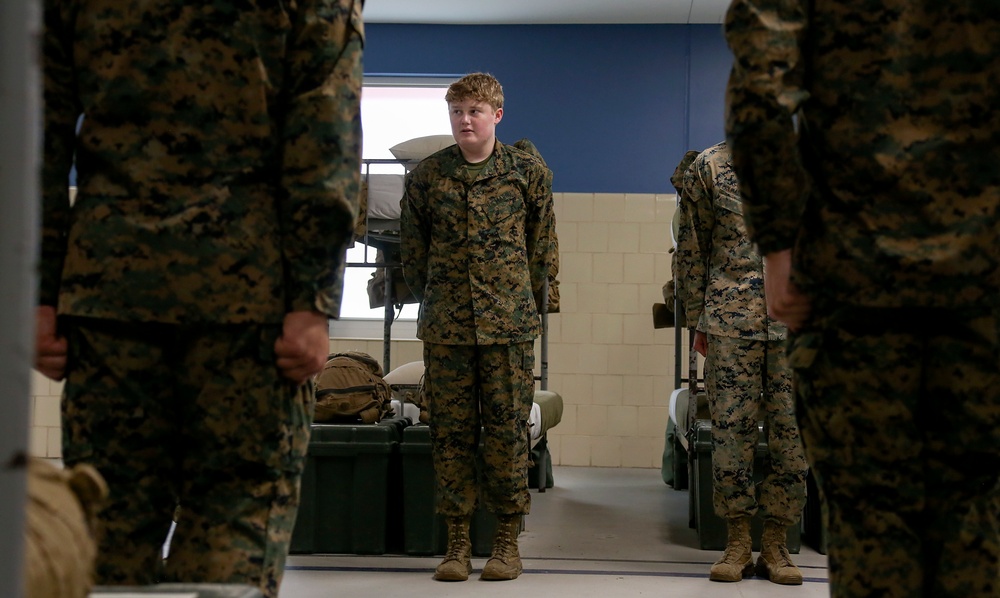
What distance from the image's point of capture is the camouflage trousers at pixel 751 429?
3951 mm

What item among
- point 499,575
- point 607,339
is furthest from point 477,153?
point 607,339

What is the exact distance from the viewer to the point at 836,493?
1699 mm

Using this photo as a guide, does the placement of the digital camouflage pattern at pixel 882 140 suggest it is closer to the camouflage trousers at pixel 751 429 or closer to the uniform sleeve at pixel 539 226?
the camouflage trousers at pixel 751 429

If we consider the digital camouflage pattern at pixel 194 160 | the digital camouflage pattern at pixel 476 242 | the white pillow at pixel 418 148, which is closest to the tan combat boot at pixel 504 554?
the digital camouflage pattern at pixel 476 242

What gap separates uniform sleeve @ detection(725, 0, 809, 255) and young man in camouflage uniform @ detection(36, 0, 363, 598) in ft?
2.16

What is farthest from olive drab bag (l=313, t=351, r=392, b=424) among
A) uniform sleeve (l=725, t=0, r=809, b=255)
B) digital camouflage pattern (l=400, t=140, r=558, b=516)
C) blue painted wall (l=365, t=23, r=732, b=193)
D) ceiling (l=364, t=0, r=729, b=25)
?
ceiling (l=364, t=0, r=729, b=25)

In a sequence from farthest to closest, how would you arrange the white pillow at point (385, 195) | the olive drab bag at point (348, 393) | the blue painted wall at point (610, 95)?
1. the blue painted wall at point (610, 95)
2. the white pillow at point (385, 195)
3. the olive drab bag at point (348, 393)

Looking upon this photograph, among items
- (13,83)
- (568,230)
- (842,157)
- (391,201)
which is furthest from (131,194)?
(568,230)

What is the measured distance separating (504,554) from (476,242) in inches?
47.9

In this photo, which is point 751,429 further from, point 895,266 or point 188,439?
point 188,439

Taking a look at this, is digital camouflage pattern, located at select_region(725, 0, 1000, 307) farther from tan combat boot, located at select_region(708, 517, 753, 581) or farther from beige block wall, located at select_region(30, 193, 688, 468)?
beige block wall, located at select_region(30, 193, 688, 468)

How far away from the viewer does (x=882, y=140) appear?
1668 mm

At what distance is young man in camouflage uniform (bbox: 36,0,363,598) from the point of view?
160cm

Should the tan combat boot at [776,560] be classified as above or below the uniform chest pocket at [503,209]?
below
